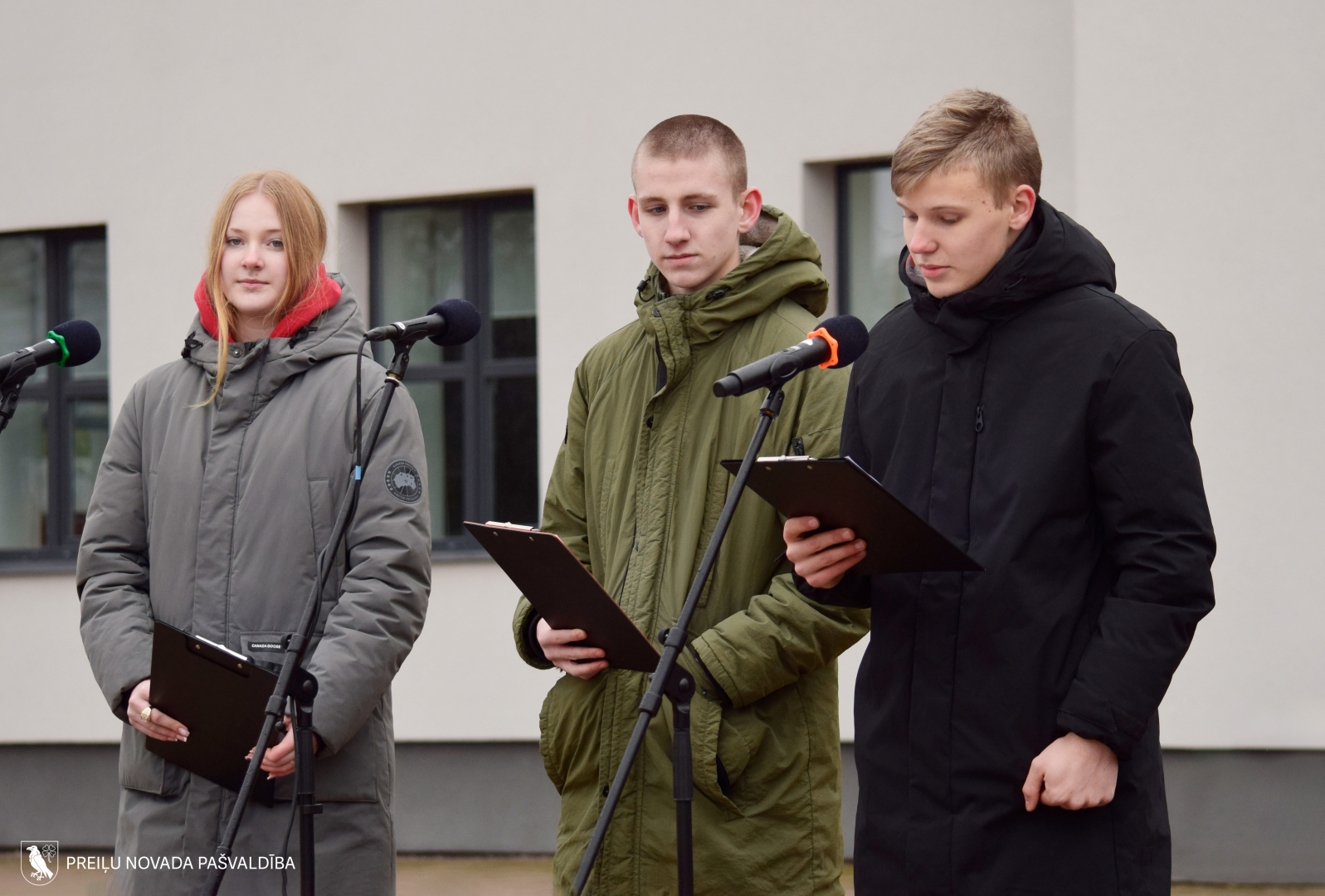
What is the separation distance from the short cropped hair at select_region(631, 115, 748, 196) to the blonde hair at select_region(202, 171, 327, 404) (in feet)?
2.51

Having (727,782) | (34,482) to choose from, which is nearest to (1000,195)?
(727,782)

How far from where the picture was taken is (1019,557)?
2.17m

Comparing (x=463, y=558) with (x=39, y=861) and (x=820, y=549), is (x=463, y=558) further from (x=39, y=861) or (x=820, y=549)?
(x=820, y=549)

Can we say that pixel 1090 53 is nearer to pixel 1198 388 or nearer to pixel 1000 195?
pixel 1198 388

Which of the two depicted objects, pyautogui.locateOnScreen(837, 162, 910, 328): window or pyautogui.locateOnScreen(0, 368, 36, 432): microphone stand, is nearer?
pyautogui.locateOnScreen(0, 368, 36, 432): microphone stand

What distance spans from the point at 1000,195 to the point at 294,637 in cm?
142

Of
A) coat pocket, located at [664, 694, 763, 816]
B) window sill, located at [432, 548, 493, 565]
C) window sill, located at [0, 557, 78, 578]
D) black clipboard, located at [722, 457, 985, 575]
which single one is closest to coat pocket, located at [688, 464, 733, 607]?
coat pocket, located at [664, 694, 763, 816]

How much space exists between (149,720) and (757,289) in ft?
4.86

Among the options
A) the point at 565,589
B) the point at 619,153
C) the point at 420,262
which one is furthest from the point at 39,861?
the point at 565,589

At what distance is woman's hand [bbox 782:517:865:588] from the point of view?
7.36 feet

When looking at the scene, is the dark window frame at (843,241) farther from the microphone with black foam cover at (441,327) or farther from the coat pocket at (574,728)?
the coat pocket at (574,728)

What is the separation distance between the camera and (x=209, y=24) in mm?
7531

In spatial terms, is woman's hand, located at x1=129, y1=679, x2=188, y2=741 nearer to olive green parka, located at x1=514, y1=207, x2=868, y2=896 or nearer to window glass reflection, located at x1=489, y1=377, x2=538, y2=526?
olive green parka, located at x1=514, y1=207, x2=868, y2=896

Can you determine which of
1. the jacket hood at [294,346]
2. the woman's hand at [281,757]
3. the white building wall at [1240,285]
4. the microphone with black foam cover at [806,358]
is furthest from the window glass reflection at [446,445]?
the microphone with black foam cover at [806,358]
